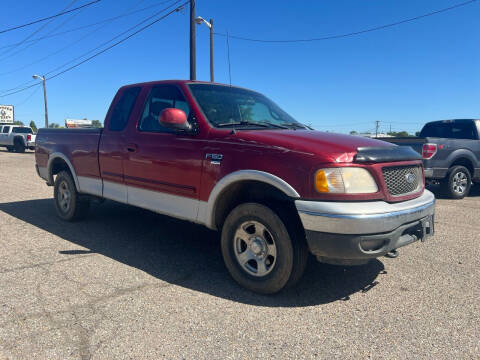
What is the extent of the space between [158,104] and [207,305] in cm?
237

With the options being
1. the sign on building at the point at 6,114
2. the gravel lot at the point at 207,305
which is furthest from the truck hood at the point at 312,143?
the sign on building at the point at 6,114

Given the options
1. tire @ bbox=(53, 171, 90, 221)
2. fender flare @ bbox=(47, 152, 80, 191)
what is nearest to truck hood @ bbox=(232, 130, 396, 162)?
fender flare @ bbox=(47, 152, 80, 191)

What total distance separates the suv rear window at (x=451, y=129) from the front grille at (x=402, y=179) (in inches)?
255

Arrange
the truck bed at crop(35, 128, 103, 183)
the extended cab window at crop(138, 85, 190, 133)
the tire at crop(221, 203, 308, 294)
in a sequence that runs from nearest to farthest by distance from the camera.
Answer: the tire at crop(221, 203, 308, 294) < the extended cab window at crop(138, 85, 190, 133) < the truck bed at crop(35, 128, 103, 183)

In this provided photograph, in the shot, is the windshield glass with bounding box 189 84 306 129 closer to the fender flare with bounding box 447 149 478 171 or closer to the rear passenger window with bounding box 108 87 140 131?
the rear passenger window with bounding box 108 87 140 131

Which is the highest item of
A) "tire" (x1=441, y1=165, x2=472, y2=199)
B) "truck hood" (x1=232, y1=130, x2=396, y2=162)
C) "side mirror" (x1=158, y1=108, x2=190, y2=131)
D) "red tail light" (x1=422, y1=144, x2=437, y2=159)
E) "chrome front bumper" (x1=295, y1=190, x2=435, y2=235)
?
"side mirror" (x1=158, y1=108, x2=190, y2=131)

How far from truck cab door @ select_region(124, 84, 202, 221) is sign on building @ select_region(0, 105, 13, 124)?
49610 mm

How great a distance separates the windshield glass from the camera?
3838mm

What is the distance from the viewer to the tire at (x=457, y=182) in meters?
8.20

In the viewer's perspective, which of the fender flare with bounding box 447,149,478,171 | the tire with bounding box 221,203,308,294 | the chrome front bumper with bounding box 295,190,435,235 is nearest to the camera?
the chrome front bumper with bounding box 295,190,435,235

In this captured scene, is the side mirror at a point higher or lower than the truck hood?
higher

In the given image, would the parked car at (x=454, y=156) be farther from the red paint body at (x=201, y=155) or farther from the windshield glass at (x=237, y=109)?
the red paint body at (x=201, y=155)

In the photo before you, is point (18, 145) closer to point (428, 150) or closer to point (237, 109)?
point (428, 150)

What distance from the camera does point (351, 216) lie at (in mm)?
2742
